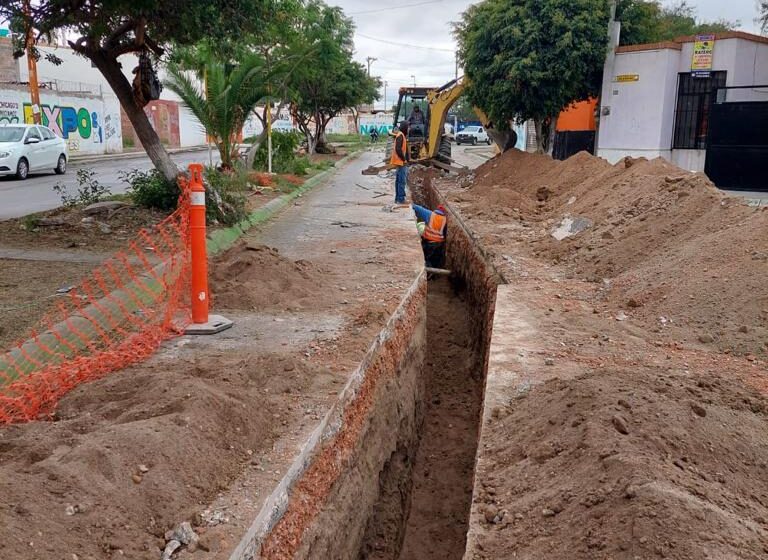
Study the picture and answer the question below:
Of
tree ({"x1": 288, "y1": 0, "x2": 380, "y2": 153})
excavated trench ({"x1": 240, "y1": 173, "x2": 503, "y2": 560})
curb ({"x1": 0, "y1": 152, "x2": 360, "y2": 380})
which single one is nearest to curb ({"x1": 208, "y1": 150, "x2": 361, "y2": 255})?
curb ({"x1": 0, "y1": 152, "x2": 360, "y2": 380})

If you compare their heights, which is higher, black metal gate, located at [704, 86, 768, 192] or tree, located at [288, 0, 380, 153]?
tree, located at [288, 0, 380, 153]

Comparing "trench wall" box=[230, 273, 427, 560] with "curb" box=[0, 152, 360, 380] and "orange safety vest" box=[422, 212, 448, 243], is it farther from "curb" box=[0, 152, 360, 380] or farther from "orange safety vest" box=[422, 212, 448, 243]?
"orange safety vest" box=[422, 212, 448, 243]

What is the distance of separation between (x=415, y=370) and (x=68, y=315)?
135 inches

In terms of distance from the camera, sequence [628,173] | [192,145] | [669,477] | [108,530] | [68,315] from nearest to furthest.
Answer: [108,530] < [669,477] < [68,315] < [628,173] < [192,145]

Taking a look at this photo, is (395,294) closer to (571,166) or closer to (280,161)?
(571,166)

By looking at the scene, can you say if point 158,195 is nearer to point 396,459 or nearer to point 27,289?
point 27,289

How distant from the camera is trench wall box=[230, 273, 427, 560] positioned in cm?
326

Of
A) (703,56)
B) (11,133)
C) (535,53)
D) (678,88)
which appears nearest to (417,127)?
(535,53)

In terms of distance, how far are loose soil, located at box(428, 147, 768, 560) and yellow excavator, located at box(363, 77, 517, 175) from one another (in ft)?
34.4

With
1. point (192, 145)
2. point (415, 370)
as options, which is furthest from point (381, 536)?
point (192, 145)

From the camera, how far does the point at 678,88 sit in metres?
16.8

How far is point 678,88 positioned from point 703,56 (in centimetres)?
88

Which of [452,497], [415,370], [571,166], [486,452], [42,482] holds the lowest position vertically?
[452,497]

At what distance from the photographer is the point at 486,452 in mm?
3947
